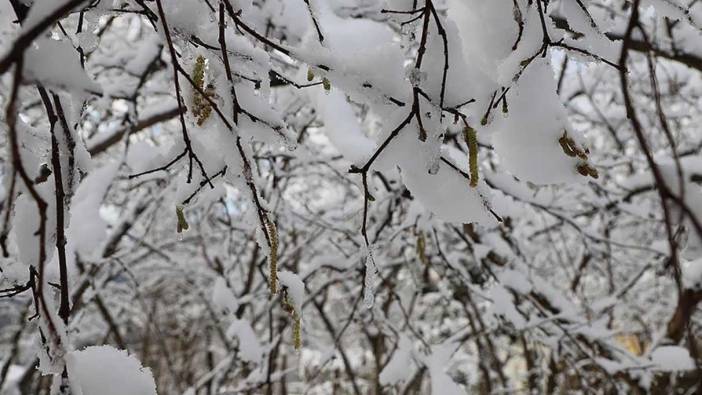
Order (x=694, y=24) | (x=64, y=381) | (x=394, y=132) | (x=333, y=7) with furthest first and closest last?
(x=333, y=7), (x=694, y=24), (x=394, y=132), (x=64, y=381)

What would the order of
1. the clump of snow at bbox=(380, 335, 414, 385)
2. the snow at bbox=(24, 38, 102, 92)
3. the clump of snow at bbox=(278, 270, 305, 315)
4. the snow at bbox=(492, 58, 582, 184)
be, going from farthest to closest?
the clump of snow at bbox=(380, 335, 414, 385)
the clump of snow at bbox=(278, 270, 305, 315)
the snow at bbox=(492, 58, 582, 184)
the snow at bbox=(24, 38, 102, 92)

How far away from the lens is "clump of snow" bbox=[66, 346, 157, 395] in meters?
0.80

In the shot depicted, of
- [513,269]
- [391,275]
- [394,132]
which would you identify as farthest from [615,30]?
[391,275]

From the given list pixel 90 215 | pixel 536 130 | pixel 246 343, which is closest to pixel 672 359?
pixel 246 343

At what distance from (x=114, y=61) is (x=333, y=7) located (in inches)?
41.1

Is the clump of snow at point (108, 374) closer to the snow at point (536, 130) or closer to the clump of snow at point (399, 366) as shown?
the snow at point (536, 130)

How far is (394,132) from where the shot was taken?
803mm

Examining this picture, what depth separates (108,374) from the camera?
813mm

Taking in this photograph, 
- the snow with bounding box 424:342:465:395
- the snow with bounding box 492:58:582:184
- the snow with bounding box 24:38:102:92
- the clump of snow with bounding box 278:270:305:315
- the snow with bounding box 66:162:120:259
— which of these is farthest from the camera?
the snow with bounding box 66:162:120:259

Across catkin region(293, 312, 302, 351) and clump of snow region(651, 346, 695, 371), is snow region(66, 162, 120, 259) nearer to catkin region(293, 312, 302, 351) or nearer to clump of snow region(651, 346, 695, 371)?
catkin region(293, 312, 302, 351)

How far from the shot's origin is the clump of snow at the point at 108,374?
2.62 ft

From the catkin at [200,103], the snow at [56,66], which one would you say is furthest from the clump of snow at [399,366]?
the snow at [56,66]

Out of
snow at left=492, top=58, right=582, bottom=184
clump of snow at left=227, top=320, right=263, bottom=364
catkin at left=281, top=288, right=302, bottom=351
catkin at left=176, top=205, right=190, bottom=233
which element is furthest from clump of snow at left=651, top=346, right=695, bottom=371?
catkin at left=176, top=205, right=190, bottom=233

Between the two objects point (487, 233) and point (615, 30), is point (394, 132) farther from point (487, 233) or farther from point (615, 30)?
point (487, 233)
